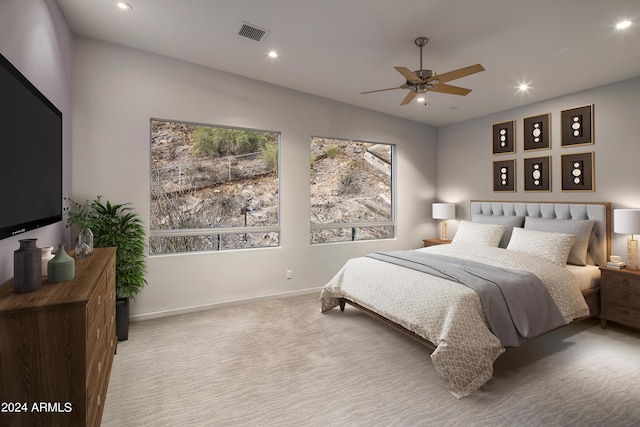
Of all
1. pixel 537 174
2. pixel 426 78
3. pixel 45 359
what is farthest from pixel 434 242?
pixel 45 359

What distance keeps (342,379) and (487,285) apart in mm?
1429

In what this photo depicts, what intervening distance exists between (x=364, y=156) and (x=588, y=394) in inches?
158

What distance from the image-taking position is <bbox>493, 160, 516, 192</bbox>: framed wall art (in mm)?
4770

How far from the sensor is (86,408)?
153 cm

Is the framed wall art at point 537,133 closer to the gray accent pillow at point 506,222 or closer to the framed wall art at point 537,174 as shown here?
the framed wall art at point 537,174

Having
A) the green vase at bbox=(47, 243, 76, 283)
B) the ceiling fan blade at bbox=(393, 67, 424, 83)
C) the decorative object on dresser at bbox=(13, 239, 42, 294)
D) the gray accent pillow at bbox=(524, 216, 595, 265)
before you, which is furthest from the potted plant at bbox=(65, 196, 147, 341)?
the gray accent pillow at bbox=(524, 216, 595, 265)

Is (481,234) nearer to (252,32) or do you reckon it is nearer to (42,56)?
(252,32)

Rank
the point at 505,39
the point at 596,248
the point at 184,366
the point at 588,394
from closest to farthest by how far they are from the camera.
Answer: the point at 588,394 → the point at 184,366 → the point at 505,39 → the point at 596,248

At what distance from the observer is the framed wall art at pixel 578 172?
12.9ft

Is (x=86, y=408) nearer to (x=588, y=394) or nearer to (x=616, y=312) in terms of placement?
(x=588, y=394)

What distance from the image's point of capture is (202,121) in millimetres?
4035

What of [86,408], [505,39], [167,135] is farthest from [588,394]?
[167,135]

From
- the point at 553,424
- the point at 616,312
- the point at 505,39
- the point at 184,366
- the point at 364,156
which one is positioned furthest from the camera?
the point at 364,156

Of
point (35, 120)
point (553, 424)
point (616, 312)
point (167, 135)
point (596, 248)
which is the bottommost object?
point (553, 424)
